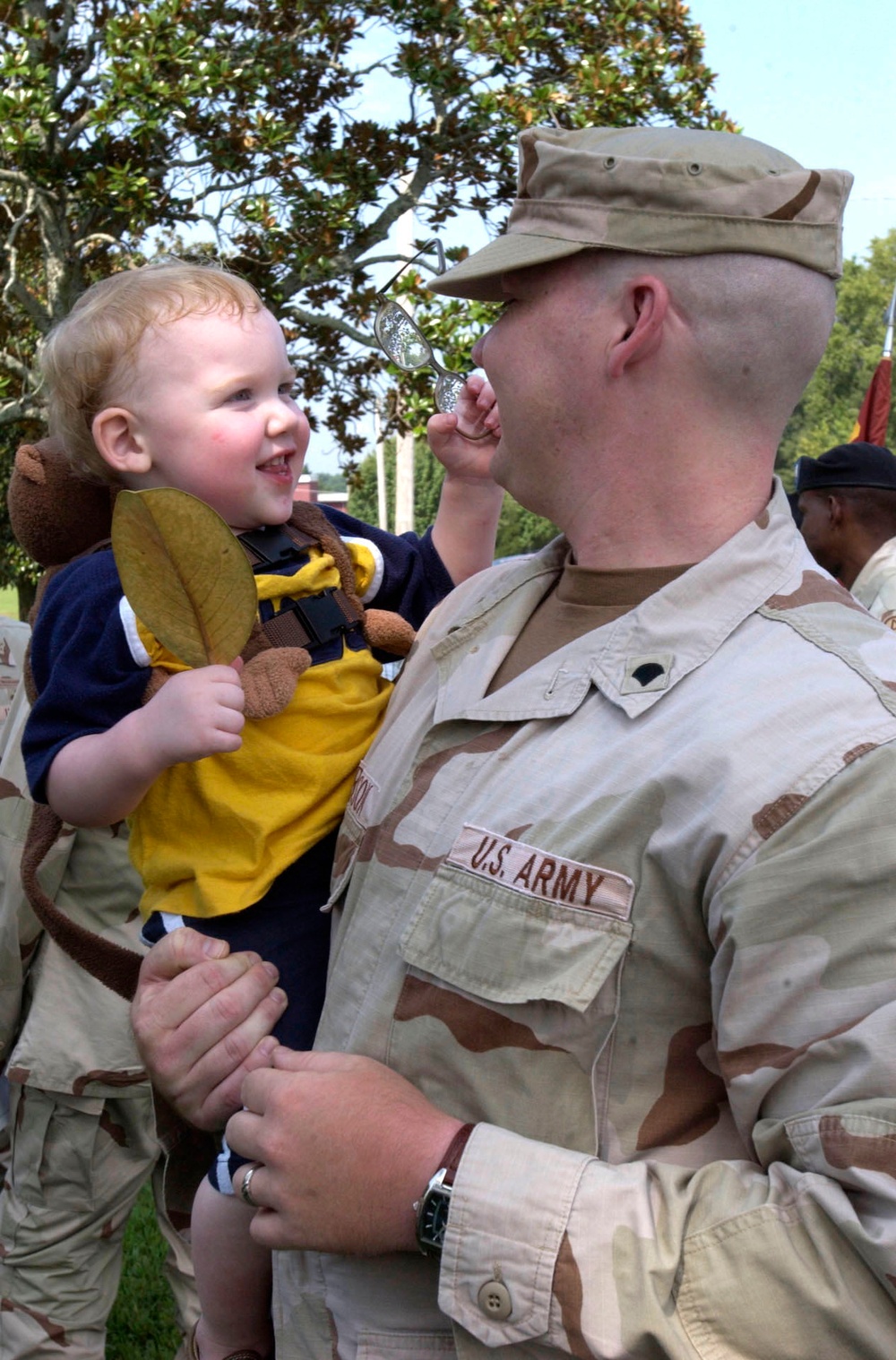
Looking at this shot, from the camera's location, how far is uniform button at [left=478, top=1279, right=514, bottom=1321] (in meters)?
1.28

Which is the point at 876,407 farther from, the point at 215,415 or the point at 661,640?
the point at 661,640

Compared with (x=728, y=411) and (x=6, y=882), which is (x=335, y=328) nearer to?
(x=6, y=882)

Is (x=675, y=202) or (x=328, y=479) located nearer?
(x=675, y=202)

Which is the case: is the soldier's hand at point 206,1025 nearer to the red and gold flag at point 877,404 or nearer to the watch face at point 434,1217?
the watch face at point 434,1217

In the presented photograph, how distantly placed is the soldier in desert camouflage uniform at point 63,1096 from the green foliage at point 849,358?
46953mm

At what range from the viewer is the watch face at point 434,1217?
1328mm

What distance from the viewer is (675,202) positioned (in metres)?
1.57

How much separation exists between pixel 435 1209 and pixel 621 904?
38 cm

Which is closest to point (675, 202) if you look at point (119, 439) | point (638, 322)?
point (638, 322)

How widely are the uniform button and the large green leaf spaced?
34.3 inches

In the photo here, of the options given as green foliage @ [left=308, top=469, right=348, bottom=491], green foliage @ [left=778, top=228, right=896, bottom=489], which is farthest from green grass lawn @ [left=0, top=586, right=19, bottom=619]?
green foliage @ [left=778, top=228, right=896, bottom=489]

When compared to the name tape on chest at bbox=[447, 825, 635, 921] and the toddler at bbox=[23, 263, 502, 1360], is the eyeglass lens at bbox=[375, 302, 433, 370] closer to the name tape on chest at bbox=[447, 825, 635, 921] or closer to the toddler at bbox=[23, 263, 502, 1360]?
the toddler at bbox=[23, 263, 502, 1360]

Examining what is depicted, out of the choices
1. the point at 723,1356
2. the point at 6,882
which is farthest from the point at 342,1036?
the point at 6,882

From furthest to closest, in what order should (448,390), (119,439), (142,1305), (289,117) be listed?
(289,117)
(142,1305)
(448,390)
(119,439)
